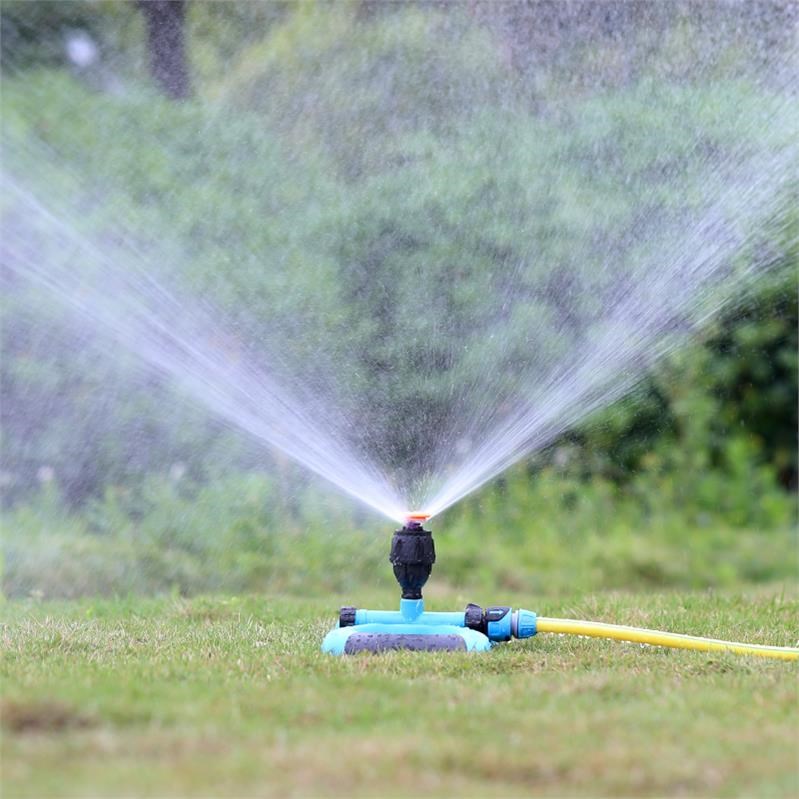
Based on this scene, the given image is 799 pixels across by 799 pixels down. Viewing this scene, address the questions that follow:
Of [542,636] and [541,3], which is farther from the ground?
[541,3]

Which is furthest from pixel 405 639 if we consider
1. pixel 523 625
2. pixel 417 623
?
pixel 523 625

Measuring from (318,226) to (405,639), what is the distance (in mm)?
3124

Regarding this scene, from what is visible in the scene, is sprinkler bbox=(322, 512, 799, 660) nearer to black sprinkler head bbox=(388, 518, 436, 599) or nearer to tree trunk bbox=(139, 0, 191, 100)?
black sprinkler head bbox=(388, 518, 436, 599)

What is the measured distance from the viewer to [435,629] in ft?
12.3

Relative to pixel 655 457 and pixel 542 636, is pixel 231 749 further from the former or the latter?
pixel 655 457

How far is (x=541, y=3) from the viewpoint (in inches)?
258

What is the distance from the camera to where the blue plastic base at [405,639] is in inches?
145

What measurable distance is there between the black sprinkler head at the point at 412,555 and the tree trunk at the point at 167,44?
3.71 m

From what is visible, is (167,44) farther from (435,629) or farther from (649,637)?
(649,637)

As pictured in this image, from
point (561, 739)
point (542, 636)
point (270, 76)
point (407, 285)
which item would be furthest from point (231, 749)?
point (270, 76)

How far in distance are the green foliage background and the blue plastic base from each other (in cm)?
239

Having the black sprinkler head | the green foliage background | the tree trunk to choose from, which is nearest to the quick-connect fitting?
the black sprinkler head

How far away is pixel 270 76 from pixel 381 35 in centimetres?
61

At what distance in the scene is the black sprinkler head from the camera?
3693mm
